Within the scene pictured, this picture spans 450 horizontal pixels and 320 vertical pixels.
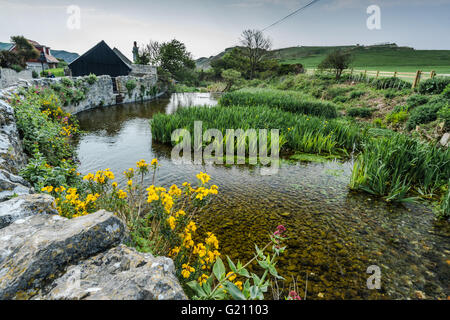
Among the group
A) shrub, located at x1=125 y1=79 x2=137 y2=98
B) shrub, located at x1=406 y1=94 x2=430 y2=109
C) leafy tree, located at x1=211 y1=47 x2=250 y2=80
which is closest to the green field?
leafy tree, located at x1=211 y1=47 x2=250 y2=80

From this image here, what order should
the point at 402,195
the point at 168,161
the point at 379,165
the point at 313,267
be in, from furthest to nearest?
the point at 168,161, the point at 379,165, the point at 402,195, the point at 313,267

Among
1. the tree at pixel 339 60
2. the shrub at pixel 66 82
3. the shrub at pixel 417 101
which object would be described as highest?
the tree at pixel 339 60

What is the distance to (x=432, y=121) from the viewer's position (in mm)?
9609

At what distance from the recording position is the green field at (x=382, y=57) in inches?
2064

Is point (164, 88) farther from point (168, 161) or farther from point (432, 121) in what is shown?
point (432, 121)

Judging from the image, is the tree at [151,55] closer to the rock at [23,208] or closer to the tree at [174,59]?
the tree at [174,59]

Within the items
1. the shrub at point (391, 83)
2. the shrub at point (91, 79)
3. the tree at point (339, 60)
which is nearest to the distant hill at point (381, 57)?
the tree at point (339, 60)

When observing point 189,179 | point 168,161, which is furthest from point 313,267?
point 168,161

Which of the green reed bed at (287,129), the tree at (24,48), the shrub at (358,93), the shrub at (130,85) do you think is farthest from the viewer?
the tree at (24,48)

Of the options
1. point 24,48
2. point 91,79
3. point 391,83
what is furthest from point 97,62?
point 24,48

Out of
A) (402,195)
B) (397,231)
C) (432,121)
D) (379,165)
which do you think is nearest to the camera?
(397,231)

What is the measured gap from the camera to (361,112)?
13.9 metres

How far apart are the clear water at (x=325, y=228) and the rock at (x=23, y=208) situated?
7.32ft

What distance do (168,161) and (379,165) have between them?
5.72 meters
